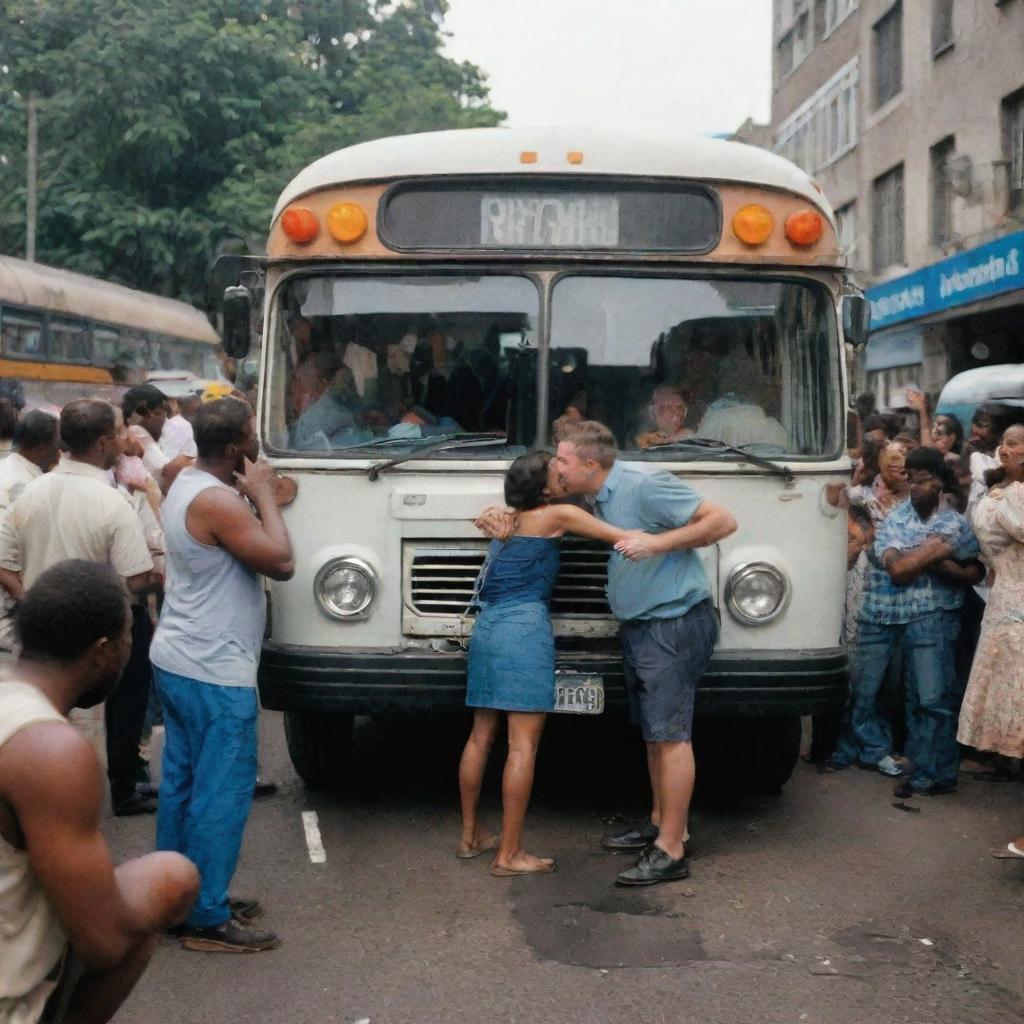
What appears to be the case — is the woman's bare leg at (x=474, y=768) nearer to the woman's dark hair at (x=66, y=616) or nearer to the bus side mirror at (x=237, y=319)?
the bus side mirror at (x=237, y=319)

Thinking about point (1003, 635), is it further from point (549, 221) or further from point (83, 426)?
point (83, 426)

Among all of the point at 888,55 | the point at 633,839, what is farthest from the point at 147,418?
the point at 888,55

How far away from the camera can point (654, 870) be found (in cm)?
565

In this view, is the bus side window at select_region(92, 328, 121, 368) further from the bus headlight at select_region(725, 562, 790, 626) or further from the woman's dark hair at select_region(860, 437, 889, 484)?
the bus headlight at select_region(725, 562, 790, 626)

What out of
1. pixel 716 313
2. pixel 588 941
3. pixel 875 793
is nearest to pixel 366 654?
pixel 588 941

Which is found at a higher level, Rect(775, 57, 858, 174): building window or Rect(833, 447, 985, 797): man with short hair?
Rect(775, 57, 858, 174): building window

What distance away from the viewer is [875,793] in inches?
281

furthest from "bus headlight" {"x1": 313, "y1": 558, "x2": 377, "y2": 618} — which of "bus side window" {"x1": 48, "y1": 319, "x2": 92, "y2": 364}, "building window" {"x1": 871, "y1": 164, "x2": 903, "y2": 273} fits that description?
"building window" {"x1": 871, "y1": 164, "x2": 903, "y2": 273}

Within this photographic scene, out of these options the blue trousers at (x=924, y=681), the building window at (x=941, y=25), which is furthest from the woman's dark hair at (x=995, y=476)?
the building window at (x=941, y=25)

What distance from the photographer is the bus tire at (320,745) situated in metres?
6.81

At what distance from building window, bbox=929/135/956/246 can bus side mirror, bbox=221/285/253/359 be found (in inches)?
673

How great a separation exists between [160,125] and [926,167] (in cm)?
1533

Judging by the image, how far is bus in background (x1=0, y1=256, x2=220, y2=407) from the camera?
725 inches

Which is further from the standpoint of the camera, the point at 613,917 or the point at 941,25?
the point at 941,25
